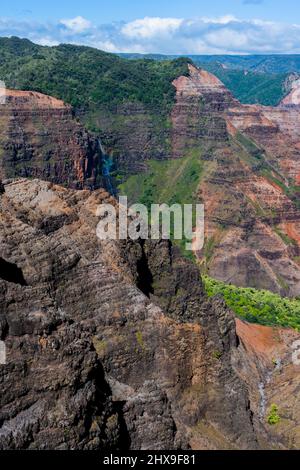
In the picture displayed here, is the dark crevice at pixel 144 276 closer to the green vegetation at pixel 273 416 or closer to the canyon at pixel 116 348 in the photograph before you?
the canyon at pixel 116 348

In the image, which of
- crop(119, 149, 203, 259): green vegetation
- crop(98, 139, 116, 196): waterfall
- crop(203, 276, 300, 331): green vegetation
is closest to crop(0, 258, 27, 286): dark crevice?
crop(203, 276, 300, 331): green vegetation

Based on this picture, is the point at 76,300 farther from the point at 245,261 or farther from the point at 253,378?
the point at 245,261

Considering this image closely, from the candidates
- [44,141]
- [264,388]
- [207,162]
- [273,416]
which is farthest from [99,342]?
[207,162]

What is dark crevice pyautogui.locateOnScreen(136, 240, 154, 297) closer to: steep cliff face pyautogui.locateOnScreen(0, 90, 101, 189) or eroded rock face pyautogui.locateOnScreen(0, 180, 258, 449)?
eroded rock face pyautogui.locateOnScreen(0, 180, 258, 449)

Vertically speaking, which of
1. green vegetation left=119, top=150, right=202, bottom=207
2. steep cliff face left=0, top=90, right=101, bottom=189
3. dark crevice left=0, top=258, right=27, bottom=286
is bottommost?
green vegetation left=119, top=150, right=202, bottom=207
